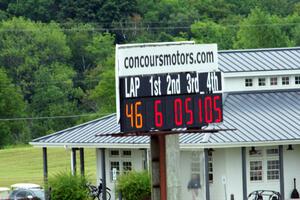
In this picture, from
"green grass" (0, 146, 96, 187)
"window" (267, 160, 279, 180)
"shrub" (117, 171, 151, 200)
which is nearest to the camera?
"shrub" (117, 171, 151, 200)

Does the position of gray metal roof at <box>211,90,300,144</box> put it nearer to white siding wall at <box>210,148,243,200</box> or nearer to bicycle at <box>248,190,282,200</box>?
white siding wall at <box>210,148,243,200</box>

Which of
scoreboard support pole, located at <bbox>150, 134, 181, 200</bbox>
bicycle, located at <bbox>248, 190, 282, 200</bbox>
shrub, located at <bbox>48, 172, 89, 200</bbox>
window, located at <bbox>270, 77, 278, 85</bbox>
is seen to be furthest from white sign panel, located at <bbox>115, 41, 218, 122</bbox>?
window, located at <bbox>270, 77, 278, 85</bbox>

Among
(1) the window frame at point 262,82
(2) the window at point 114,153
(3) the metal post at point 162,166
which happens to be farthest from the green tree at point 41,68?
(3) the metal post at point 162,166

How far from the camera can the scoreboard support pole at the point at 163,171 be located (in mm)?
41844

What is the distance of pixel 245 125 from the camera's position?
58844 millimetres

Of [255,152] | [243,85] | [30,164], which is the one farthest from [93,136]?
[30,164]

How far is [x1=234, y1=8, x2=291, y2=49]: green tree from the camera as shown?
4825 inches

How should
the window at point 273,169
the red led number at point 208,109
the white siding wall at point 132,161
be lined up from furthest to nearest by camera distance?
the white siding wall at point 132,161 < the window at point 273,169 < the red led number at point 208,109

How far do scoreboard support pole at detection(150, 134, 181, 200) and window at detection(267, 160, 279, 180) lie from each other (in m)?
17.3

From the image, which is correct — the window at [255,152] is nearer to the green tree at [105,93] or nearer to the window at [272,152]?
the window at [272,152]

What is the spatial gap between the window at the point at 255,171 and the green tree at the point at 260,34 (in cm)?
6173

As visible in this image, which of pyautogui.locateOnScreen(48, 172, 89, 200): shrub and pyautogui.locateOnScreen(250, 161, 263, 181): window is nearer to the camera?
pyautogui.locateOnScreen(48, 172, 89, 200): shrub

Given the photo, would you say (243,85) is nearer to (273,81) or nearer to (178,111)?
(273,81)

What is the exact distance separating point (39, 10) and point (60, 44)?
17.8 meters
